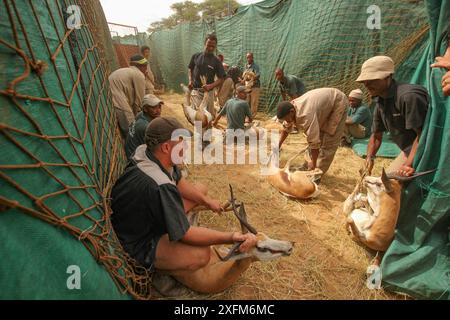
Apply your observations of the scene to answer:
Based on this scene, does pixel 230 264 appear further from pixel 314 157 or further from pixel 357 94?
pixel 357 94

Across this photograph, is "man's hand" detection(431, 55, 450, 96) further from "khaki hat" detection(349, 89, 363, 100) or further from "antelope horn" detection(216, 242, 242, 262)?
"khaki hat" detection(349, 89, 363, 100)

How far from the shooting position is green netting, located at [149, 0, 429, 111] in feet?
18.1

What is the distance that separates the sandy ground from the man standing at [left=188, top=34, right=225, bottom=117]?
1.98m

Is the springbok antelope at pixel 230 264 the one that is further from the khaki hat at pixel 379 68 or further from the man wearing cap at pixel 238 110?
the man wearing cap at pixel 238 110

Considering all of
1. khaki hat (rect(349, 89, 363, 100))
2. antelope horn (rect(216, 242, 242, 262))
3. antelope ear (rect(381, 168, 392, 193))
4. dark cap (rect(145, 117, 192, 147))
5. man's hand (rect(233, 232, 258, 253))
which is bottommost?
antelope horn (rect(216, 242, 242, 262))

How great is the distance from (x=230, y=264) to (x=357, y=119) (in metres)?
5.03

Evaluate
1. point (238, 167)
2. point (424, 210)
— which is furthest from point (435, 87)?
point (238, 167)

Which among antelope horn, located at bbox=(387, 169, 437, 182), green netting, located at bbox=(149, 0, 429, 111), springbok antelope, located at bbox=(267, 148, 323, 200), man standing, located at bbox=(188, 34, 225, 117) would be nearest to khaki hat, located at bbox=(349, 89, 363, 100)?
green netting, located at bbox=(149, 0, 429, 111)

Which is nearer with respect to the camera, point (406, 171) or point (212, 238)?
point (212, 238)

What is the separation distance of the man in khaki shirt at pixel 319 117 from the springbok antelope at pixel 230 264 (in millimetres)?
2180

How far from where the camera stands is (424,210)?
2.13 m

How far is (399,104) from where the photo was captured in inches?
94.3

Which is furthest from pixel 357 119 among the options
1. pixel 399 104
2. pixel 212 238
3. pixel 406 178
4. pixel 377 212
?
pixel 212 238

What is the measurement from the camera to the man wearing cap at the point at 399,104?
2.23m
